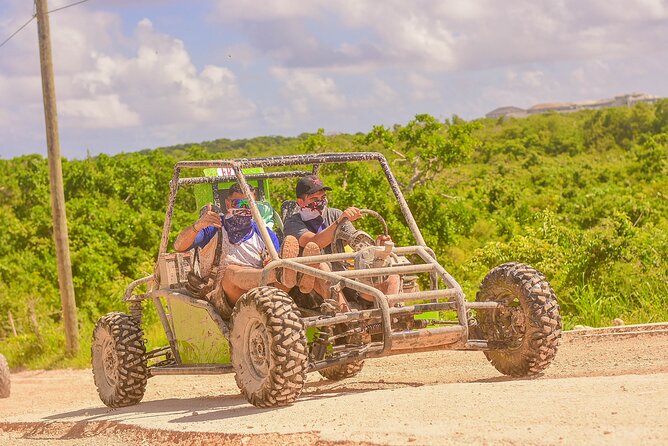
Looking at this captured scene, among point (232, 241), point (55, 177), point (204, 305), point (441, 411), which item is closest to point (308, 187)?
point (232, 241)

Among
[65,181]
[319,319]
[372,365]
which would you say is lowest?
[372,365]

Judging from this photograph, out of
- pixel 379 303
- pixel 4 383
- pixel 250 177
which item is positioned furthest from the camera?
pixel 4 383

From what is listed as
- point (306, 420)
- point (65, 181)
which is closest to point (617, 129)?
point (65, 181)

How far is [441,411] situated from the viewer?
22.4ft

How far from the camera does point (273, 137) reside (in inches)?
3216

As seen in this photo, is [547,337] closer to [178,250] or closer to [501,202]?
[178,250]

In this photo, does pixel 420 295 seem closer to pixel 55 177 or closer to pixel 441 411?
pixel 441 411

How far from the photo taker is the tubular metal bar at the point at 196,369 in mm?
8758

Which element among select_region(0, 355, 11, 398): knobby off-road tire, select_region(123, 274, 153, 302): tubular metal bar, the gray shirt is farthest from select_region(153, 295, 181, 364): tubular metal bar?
select_region(0, 355, 11, 398): knobby off-road tire

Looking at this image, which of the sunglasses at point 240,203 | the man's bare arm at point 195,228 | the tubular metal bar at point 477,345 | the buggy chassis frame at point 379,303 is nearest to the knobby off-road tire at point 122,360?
the buggy chassis frame at point 379,303

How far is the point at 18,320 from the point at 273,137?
59096 mm

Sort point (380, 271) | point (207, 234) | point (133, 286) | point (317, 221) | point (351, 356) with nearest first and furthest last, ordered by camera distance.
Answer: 1. point (351, 356)
2. point (380, 271)
3. point (317, 221)
4. point (207, 234)
5. point (133, 286)

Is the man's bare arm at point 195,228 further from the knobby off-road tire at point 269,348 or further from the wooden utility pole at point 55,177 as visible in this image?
the wooden utility pole at point 55,177

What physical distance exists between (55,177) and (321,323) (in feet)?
40.5
